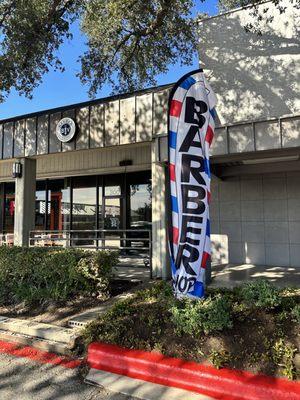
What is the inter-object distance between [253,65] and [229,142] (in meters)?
A: 3.09

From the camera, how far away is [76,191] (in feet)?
49.0

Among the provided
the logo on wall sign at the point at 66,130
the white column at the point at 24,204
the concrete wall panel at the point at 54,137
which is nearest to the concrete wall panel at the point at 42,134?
the concrete wall panel at the point at 54,137

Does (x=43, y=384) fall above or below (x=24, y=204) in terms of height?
below

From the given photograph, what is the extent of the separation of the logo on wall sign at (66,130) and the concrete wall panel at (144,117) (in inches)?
77.0

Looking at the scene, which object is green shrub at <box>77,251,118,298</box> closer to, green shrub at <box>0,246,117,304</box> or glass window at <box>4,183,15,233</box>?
green shrub at <box>0,246,117,304</box>

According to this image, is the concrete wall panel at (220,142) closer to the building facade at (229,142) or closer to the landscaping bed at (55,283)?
the building facade at (229,142)

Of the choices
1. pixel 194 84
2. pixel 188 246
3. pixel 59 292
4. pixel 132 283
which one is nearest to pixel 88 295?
pixel 59 292

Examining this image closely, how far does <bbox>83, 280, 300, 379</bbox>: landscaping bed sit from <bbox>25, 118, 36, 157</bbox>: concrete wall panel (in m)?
6.75

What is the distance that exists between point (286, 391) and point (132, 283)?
4.59 m

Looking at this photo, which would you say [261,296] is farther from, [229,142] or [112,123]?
[112,123]

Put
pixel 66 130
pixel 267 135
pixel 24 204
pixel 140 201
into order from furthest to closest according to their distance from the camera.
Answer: pixel 140 201 < pixel 24 204 < pixel 66 130 < pixel 267 135

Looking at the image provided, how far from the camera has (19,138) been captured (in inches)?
431

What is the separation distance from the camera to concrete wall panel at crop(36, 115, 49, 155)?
10.4 metres

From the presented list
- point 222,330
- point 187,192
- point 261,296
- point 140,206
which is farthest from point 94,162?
point 222,330
